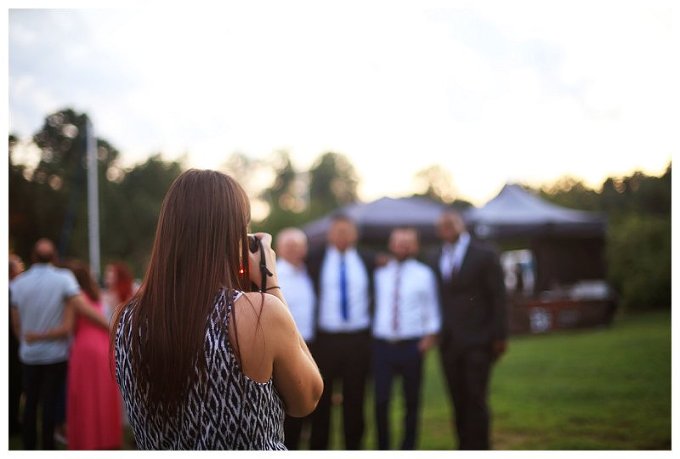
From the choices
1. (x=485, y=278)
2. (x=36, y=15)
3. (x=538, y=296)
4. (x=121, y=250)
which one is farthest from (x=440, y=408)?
(x=538, y=296)

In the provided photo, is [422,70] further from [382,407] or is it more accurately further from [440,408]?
[440,408]

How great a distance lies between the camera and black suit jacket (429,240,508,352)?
4426mm

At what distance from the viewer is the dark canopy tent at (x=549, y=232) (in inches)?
442

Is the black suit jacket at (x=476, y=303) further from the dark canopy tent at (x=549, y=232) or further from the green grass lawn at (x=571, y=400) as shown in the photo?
the dark canopy tent at (x=549, y=232)

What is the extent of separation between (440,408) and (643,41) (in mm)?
3519

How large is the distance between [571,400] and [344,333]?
7.64 feet

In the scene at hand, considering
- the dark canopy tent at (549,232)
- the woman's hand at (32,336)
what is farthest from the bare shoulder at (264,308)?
the dark canopy tent at (549,232)

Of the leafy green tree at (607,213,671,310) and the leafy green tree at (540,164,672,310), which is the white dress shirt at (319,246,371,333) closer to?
the leafy green tree at (540,164,672,310)

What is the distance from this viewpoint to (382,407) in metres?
4.61

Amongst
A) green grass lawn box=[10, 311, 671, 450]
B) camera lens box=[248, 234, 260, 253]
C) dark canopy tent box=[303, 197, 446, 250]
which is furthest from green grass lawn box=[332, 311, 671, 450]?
camera lens box=[248, 234, 260, 253]

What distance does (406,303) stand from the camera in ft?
15.6

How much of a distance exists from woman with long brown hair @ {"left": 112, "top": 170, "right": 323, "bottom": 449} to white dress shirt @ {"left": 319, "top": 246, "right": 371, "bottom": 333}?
315 centimetres

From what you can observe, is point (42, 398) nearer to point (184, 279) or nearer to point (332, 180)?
point (184, 279)

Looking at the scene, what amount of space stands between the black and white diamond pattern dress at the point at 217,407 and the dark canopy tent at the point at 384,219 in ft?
28.0
